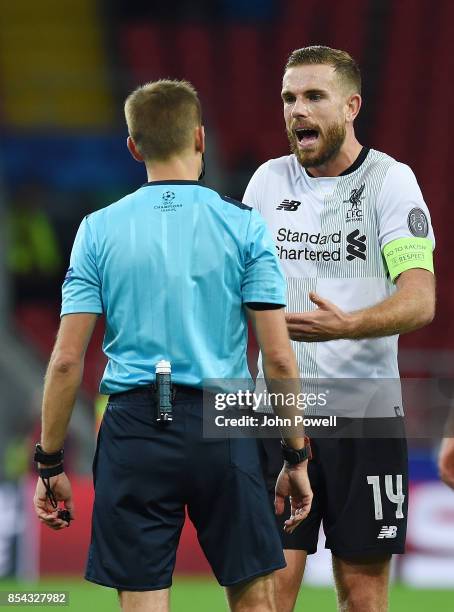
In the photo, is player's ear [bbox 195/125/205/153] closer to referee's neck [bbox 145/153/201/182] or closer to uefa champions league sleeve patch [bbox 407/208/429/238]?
referee's neck [bbox 145/153/201/182]

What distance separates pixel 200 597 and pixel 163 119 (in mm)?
5281

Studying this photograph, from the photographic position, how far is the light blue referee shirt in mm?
3562

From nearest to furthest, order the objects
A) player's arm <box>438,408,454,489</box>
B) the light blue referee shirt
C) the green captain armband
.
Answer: the light blue referee shirt
the green captain armband
player's arm <box>438,408,454,489</box>

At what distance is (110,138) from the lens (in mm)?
14664

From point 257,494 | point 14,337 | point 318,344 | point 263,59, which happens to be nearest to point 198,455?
point 257,494

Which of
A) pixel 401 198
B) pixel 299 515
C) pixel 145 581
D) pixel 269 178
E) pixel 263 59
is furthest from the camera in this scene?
pixel 263 59

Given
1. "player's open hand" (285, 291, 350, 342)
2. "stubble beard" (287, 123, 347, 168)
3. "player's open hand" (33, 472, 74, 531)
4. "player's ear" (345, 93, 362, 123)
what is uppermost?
"player's ear" (345, 93, 362, 123)

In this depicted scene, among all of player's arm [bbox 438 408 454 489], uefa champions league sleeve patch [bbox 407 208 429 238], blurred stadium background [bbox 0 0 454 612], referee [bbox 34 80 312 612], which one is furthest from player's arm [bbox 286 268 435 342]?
blurred stadium background [bbox 0 0 454 612]

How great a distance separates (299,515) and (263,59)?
12522 millimetres

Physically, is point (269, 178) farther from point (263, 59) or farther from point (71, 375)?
point (263, 59)

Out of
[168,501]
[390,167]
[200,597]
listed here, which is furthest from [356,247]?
[200,597]

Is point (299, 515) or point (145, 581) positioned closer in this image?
point (145, 581)

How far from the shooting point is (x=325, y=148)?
14.5ft

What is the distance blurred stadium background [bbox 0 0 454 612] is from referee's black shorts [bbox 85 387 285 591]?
727 cm
